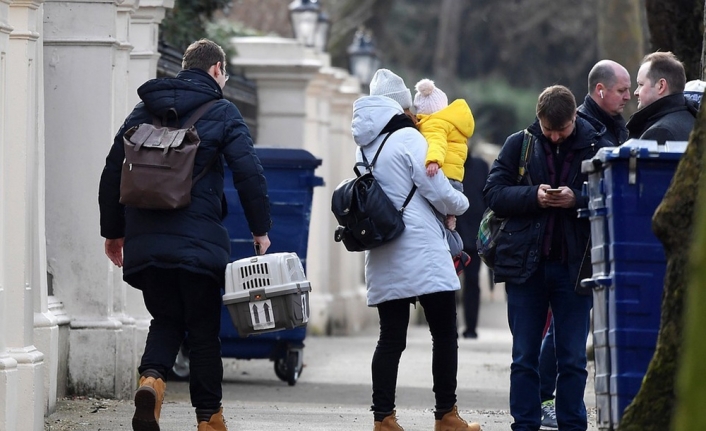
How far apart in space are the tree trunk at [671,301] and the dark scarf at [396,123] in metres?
2.20

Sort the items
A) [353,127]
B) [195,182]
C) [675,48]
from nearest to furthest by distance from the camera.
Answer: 1. [195,182]
2. [353,127]
3. [675,48]

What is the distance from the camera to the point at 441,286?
709cm

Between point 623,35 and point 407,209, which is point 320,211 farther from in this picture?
point 407,209

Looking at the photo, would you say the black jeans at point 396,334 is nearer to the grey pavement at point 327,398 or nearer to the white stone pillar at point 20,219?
the grey pavement at point 327,398

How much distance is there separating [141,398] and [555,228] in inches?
79.3

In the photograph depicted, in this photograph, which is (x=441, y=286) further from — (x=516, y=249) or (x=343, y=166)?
(x=343, y=166)

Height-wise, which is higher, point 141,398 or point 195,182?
point 195,182

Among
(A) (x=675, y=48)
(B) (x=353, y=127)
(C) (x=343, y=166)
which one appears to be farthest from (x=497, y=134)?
(B) (x=353, y=127)

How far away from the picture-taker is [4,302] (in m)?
6.91

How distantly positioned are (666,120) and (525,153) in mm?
859

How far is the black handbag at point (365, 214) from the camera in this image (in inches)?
278

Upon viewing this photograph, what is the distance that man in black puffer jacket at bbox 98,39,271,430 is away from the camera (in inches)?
263

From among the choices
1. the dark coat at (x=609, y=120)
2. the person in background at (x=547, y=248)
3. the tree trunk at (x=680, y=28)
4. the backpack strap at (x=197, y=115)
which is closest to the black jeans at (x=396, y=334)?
the person in background at (x=547, y=248)

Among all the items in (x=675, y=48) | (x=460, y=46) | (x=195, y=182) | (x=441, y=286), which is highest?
(x=460, y=46)
